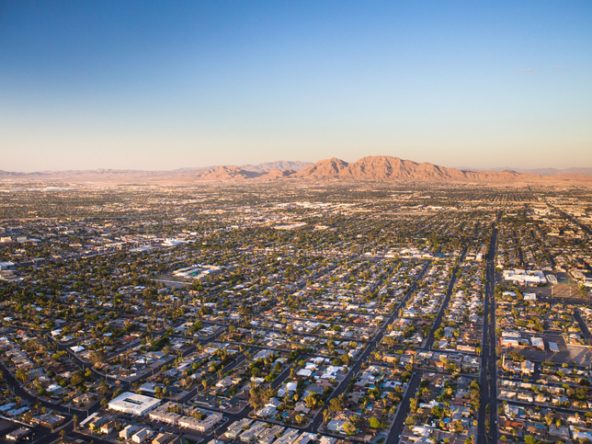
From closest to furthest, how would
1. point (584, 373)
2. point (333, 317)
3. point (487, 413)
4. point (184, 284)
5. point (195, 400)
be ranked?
point (487, 413) → point (195, 400) → point (584, 373) → point (333, 317) → point (184, 284)

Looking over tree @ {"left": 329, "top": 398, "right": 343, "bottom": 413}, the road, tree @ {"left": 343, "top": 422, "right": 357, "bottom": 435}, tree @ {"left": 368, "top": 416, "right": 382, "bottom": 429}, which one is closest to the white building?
tree @ {"left": 329, "top": 398, "right": 343, "bottom": 413}

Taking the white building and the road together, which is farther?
the white building

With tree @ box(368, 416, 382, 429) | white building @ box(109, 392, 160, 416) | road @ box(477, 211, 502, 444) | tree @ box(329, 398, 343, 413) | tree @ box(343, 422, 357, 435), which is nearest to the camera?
tree @ box(343, 422, 357, 435)

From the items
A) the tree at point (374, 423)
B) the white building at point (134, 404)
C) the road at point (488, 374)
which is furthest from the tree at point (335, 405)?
the white building at point (134, 404)

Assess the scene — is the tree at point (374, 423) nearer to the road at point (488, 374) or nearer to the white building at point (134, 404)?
the road at point (488, 374)

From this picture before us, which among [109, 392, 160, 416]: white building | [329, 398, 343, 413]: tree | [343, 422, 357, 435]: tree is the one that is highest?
[329, 398, 343, 413]: tree

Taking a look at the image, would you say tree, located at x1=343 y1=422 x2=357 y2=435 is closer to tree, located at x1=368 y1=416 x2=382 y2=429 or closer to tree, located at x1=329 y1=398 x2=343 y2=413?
tree, located at x1=368 y1=416 x2=382 y2=429

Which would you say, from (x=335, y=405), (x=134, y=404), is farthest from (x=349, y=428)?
(x=134, y=404)

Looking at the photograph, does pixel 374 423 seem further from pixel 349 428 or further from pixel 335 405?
pixel 335 405

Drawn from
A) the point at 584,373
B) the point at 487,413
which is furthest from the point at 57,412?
the point at 584,373

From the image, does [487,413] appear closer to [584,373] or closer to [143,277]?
[584,373]

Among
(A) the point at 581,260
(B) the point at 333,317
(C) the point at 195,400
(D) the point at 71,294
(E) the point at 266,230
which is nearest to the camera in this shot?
(C) the point at 195,400
